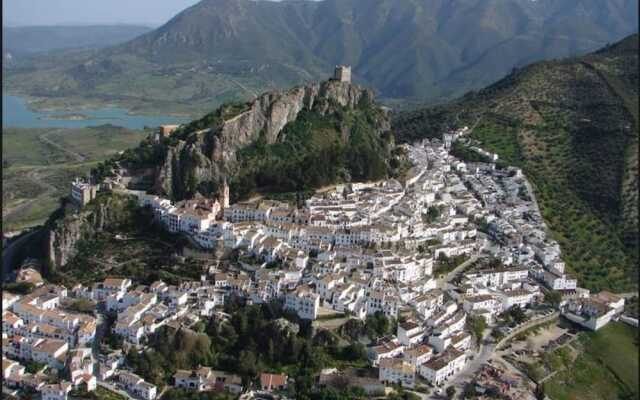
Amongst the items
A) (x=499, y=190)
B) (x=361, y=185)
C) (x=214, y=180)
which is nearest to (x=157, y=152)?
(x=214, y=180)

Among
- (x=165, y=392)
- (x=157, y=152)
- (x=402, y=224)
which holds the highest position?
(x=157, y=152)

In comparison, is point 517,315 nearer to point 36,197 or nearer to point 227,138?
point 227,138

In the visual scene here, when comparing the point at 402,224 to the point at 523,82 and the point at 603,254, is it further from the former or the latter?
the point at 523,82

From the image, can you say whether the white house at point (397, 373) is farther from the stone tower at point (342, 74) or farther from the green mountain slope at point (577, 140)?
the stone tower at point (342, 74)

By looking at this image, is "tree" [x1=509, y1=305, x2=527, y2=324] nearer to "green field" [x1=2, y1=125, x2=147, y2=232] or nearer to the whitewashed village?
the whitewashed village

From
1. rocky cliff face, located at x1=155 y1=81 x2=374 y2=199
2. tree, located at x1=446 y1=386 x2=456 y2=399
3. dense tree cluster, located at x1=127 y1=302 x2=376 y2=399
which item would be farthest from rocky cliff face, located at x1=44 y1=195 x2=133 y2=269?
tree, located at x1=446 y1=386 x2=456 y2=399

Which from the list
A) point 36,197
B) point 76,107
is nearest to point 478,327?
point 36,197
